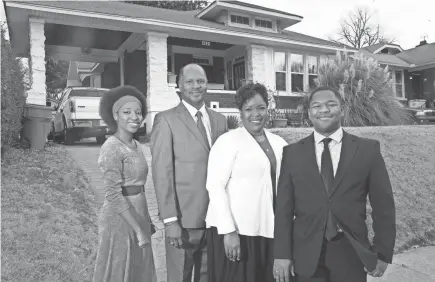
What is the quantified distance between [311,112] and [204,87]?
3.07 ft

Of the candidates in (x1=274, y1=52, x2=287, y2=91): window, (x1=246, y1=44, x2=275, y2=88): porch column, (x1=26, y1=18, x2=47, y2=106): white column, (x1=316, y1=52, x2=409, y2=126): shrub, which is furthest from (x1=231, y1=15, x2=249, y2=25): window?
(x1=26, y1=18, x2=47, y2=106): white column

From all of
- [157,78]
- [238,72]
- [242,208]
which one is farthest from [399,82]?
[242,208]

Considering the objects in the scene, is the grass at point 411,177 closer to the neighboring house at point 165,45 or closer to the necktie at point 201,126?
the necktie at point 201,126

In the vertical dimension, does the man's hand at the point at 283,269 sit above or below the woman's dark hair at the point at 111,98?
below

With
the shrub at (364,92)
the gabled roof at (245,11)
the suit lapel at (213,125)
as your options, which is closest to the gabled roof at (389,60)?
the gabled roof at (245,11)

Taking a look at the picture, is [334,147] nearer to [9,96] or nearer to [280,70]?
[9,96]

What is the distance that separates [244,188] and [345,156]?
68cm

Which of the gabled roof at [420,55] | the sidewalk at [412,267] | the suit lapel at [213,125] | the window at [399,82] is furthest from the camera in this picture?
the gabled roof at [420,55]

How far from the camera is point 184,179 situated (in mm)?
2658

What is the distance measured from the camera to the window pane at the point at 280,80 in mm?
15875

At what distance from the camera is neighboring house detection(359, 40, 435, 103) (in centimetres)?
2302

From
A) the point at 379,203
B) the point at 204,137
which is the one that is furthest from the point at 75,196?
the point at 379,203

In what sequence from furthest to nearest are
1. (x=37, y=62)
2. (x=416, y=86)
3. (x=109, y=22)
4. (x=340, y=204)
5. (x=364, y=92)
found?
1. (x=416, y=86)
2. (x=109, y=22)
3. (x=364, y=92)
4. (x=37, y=62)
5. (x=340, y=204)

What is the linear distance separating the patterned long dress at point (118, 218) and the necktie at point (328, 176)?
125 cm
